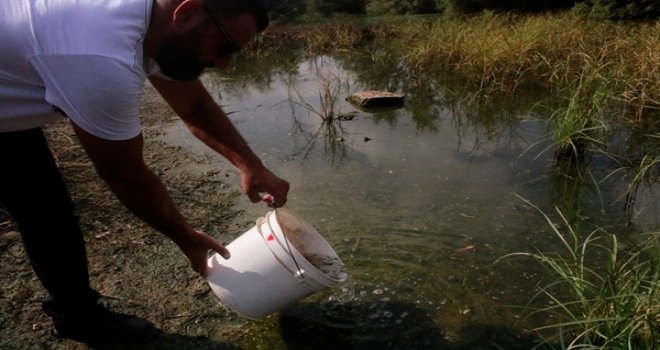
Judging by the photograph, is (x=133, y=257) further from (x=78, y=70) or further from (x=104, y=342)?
(x=78, y=70)

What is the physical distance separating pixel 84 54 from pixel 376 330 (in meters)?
1.31

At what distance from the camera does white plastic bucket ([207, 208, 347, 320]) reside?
155cm

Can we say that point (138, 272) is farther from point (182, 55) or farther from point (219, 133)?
→ point (182, 55)

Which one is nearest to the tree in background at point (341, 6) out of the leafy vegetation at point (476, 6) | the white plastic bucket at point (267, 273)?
the leafy vegetation at point (476, 6)

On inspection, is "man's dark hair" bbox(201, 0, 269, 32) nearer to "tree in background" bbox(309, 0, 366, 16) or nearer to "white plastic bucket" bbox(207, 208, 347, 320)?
"white plastic bucket" bbox(207, 208, 347, 320)

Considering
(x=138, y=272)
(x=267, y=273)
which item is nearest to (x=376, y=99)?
(x=138, y=272)

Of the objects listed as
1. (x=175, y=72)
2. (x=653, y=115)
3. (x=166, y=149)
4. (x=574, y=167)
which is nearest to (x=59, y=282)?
(x=175, y=72)

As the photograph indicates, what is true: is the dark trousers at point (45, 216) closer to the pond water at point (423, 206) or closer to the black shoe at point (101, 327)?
the black shoe at point (101, 327)

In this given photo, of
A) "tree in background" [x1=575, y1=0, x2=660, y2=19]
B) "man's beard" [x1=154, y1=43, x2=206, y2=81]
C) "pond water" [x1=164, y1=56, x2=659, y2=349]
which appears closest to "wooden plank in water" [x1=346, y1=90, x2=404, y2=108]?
"pond water" [x1=164, y1=56, x2=659, y2=349]

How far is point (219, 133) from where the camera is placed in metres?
1.65

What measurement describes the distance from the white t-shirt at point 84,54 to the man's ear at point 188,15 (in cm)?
7

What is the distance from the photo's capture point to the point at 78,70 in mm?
1015

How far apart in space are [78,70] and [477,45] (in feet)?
17.5

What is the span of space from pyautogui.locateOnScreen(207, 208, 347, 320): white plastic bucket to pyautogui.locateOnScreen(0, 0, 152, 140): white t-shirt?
0.60 m
